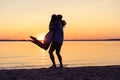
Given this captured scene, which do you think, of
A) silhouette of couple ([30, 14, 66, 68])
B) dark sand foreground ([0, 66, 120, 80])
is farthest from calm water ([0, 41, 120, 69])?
dark sand foreground ([0, 66, 120, 80])

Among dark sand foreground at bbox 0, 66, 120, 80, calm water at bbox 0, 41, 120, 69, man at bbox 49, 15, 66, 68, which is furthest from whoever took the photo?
calm water at bbox 0, 41, 120, 69

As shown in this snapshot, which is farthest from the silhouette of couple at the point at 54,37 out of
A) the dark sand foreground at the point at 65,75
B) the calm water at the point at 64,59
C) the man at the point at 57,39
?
the calm water at the point at 64,59

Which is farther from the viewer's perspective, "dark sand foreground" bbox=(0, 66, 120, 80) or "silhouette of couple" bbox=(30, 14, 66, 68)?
"silhouette of couple" bbox=(30, 14, 66, 68)

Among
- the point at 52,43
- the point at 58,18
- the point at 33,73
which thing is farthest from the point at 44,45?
the point at 33,73

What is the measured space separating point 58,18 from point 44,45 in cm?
124

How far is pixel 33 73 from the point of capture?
12.5m

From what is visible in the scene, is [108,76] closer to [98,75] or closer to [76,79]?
[98,75]

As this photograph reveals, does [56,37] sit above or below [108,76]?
above

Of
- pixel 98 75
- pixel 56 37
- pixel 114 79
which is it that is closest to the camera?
pixel 114 79

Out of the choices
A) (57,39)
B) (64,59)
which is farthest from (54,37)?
(64,59)

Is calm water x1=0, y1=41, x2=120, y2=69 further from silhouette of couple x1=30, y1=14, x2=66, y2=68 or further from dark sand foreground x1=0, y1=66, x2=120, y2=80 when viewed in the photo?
dark sand foreground x1=0, y1=66, x2=120, y2=80

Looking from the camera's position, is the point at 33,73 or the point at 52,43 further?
the point at 52,43

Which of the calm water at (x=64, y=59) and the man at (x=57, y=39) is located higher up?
the man at (x=57, y=39)

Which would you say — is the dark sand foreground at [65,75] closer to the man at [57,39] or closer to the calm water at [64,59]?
the man at [57,39]
